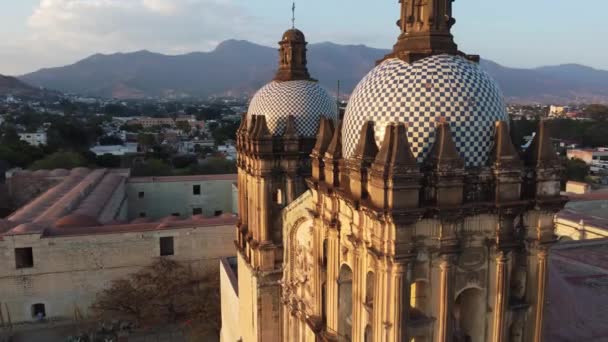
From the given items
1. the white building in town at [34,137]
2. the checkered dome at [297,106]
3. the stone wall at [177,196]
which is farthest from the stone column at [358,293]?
the white building in town at [34,137]

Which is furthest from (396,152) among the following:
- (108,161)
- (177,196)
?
(108,161)

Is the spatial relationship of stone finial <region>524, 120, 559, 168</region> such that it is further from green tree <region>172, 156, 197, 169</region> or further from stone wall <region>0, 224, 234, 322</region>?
green tree <region>172, 156, 197, 169</region>

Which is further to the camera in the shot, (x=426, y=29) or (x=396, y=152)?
(x=426, y=29)

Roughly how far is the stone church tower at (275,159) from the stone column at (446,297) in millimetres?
8028

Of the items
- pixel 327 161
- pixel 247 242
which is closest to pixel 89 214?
pixel 247 242

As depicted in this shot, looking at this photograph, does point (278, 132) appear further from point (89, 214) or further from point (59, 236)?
point (89, 214)

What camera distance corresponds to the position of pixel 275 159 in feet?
48.1

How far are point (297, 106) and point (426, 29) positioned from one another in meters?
7.38

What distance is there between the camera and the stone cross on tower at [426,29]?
767 centimetres

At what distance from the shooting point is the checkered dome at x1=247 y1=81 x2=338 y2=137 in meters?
14.8

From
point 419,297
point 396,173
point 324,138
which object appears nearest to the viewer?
point 396,173

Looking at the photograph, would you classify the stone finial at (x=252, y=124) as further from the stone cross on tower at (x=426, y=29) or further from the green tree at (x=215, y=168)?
the green tree at (x=215, y=168)

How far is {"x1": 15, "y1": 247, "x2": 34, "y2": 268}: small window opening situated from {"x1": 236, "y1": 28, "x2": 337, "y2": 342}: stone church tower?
17.3 metres

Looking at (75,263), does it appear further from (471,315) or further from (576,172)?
(576,172)
